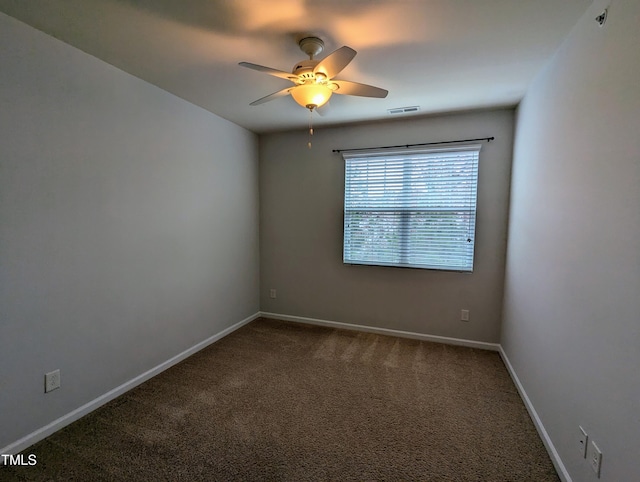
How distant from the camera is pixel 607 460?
121 cm

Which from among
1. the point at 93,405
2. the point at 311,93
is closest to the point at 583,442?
the point at 311,93

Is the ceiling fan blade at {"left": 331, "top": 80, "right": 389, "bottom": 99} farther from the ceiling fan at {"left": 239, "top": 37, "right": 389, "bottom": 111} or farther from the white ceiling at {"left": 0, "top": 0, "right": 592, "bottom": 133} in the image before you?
the white ceiling at {"left": 0, "top": 0, "right": 592, "bottom": 133}

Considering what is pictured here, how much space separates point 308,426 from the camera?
199 cm

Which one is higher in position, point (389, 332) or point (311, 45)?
point (311, 45)

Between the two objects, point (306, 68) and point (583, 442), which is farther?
point (306, 68)

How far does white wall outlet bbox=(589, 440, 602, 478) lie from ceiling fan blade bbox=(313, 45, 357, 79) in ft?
7.06

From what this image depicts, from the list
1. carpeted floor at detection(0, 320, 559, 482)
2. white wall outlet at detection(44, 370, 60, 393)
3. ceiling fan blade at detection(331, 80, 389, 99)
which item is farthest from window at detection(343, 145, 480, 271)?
white wall outlet at detection(44, 370, 60, 393)

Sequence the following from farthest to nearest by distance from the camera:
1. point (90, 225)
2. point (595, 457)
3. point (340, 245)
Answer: point (340, 245)
point (90, 225)
point (595, 457)

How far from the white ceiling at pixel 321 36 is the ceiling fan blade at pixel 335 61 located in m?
0.25

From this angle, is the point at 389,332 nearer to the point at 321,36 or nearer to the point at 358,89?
the point at 358,89

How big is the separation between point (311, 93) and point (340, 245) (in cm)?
211

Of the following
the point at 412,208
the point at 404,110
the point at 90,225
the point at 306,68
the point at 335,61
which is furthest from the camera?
the point at 412,208

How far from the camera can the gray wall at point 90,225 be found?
5.64ft

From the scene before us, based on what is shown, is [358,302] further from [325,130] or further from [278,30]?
[278,30]
